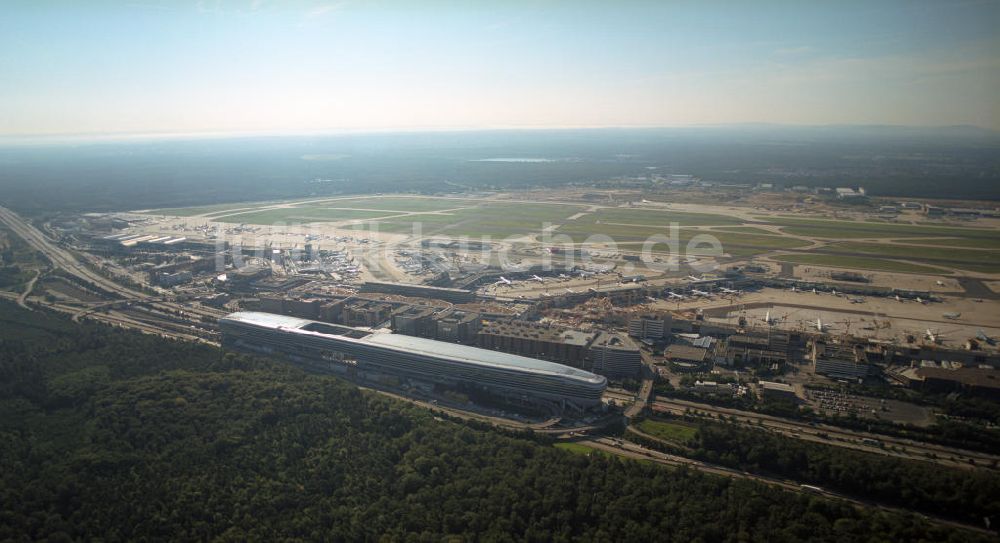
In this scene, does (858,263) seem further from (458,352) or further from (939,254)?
(458,352)

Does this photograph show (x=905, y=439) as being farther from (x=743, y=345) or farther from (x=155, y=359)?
(x=155, y=359)

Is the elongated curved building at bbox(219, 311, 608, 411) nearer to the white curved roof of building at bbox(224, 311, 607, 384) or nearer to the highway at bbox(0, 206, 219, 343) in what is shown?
the white curved roof of building at bbox(224, 311, 607, 384)

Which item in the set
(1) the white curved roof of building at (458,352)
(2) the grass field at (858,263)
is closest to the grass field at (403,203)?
(2) the grass field at (858,263)

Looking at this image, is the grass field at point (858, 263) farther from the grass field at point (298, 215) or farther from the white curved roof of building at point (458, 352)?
the grass field at point (298, 215)

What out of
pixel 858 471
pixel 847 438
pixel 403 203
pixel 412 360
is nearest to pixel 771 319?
pixel 847 438

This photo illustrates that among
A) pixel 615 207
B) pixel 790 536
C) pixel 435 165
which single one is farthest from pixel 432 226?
pixel 435 165
